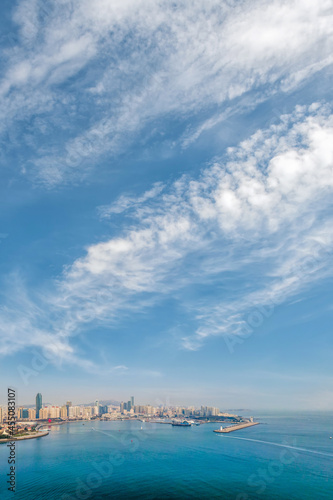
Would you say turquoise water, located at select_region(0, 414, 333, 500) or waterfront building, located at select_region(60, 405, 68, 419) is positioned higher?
turquoise water, located at select_region(0, 414, 333, 500)

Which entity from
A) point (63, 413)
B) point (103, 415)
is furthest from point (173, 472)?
point (103, 415)

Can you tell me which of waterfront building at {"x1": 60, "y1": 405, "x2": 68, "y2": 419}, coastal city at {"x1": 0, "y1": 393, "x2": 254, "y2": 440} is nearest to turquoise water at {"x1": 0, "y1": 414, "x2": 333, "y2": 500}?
coastal city at {"x1": 0, "y1": 393, "x2": 254, "y2": 440}

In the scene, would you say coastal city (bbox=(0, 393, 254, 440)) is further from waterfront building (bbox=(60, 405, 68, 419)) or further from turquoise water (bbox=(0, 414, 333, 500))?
turquoise water (bbox=(0, 414, 333, 500))

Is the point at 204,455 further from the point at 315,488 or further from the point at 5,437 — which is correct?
the point at 5,437

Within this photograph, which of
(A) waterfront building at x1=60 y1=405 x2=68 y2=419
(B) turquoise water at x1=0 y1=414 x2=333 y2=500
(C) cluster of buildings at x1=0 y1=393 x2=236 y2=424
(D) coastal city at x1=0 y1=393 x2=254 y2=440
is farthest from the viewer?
(A) waterfront building at x1=60 y1=405 x2=68 y2=419

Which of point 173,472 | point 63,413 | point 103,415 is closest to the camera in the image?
point 173,472

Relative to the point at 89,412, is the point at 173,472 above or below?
above

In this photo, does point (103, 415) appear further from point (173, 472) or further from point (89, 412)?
point (173, 472)

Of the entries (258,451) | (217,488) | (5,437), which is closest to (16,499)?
(217,488)

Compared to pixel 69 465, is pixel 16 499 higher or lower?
higher

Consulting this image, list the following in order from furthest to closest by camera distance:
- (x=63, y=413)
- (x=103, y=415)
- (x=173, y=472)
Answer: (x=103, y=415) < (x=63, y=413) < (x=173, y=472)

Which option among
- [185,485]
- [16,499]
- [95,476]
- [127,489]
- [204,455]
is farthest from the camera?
[204,455]
